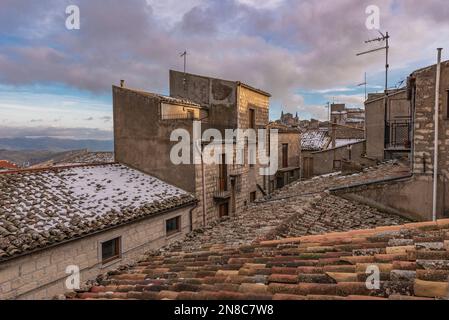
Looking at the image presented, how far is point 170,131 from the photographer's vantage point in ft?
47.3

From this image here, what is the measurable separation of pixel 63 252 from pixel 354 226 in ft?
25.2

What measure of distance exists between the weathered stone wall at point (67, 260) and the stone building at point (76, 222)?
0.07ft

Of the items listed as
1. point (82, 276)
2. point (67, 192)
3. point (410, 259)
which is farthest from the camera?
point (67, 192)

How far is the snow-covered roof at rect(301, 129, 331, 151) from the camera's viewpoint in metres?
30.7

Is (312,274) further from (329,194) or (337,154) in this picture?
(337,154)

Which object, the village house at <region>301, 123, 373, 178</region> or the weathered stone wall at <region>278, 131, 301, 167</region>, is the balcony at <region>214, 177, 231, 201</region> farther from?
the weathered stone wall at <region>278, 131, 301, 167</region>

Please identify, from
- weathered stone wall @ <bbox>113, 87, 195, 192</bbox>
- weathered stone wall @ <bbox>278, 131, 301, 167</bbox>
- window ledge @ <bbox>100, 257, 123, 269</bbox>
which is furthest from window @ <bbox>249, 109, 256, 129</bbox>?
window ledge @ <bbox>100, 257, 123, 269</bbox>

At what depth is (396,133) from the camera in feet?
56.9

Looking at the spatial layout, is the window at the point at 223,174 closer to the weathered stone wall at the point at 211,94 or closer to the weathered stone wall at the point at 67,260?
the weathered stone wall at the point at 211,94

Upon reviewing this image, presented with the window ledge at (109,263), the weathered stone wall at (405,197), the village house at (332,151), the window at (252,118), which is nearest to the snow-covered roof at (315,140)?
the village house at (332,151)

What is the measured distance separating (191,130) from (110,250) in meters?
6.00

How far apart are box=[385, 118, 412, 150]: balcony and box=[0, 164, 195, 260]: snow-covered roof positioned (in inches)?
441
